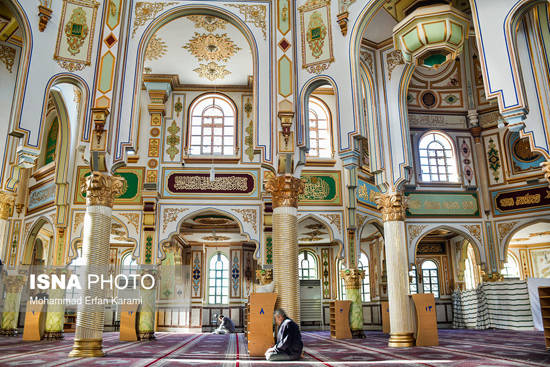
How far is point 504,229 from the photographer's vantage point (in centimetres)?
1351

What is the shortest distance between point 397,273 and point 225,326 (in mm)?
9620

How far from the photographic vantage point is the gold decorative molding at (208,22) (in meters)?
10.8

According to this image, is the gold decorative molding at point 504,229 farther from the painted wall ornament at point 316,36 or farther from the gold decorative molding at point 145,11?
the gold decorative molding at point 145,11

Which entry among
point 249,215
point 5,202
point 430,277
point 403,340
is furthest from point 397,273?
point 430,277

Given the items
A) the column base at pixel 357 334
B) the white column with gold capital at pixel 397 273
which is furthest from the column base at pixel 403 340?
the column base at pixel 357 334

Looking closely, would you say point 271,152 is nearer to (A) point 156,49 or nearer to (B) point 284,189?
(B) point 284,189

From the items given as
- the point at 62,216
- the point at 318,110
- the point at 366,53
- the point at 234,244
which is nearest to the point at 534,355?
the point at 366,53

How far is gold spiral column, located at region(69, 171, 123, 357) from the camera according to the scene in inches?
268

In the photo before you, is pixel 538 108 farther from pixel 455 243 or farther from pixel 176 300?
pixel 176 300

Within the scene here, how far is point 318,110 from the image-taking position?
48.0 feet

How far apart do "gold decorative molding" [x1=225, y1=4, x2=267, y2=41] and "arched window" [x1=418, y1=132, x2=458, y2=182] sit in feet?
25.7

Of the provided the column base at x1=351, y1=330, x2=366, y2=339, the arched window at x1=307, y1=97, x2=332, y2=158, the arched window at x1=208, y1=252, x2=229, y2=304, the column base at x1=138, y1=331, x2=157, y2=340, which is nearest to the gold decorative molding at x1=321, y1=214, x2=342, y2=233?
the arched window at x1=307, y1=97, x2=332, y2=158

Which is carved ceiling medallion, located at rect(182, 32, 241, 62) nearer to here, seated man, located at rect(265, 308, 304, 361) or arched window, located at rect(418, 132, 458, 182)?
arched window, located at rect(418, 132, 458, 182)

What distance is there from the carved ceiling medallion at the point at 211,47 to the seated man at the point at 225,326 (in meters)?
8.82
